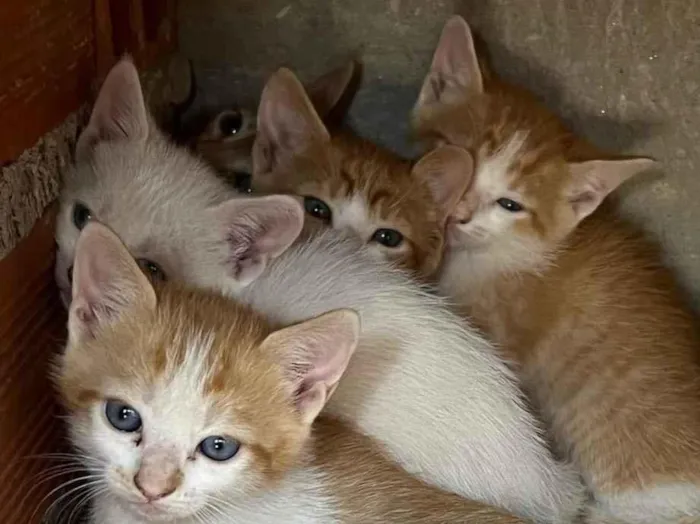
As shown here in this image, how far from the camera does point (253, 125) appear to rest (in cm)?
196

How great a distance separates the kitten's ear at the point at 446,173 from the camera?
178cm

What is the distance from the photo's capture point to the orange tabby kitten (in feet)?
5.86

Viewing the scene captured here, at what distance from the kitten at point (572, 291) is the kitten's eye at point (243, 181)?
1.15 ft

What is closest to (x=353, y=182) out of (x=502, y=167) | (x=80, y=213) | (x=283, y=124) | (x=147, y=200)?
(x=283, y=124)

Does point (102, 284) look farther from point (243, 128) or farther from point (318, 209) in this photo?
point (243, 128)

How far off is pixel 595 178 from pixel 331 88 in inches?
20.5

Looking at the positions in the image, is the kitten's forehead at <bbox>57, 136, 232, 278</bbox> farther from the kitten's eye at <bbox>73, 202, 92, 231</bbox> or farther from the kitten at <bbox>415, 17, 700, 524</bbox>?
the kitten at <bbox>415, 17, 700, 524</bbox>

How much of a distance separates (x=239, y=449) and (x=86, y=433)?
192mm

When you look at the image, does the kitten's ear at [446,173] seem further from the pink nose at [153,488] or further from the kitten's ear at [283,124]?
the pink nose at [153,488]

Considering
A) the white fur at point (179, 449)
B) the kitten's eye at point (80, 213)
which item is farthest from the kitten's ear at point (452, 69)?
the white fur at point (179, 449)

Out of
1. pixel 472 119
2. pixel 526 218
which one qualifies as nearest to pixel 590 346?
pixel 526 218

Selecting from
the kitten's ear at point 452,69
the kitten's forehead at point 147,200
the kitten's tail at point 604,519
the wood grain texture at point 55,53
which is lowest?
the kitten's tail at point 604,519

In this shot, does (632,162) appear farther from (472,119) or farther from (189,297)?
(189,297)

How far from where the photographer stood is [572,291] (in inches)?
72.0
